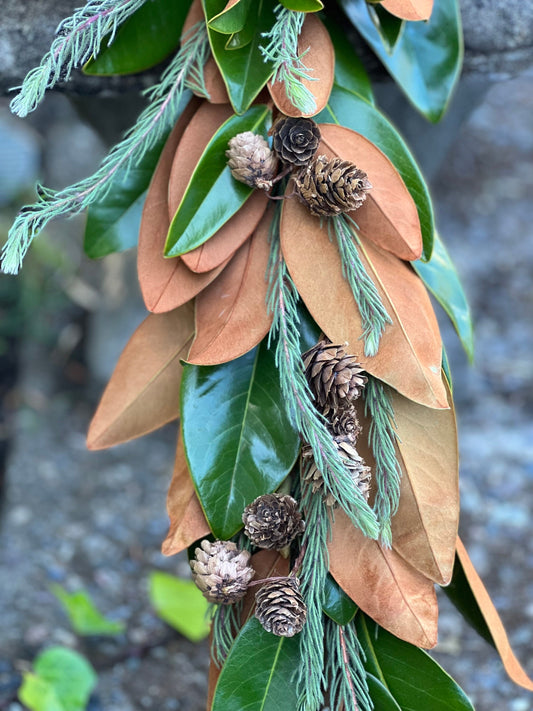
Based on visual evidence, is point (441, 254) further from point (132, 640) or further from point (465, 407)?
point (465, 407)

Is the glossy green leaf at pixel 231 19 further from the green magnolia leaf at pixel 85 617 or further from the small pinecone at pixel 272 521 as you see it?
the green magnolia leaf at pixel 85 617

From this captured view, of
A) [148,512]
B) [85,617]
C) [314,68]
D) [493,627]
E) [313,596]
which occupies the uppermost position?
[314,68]

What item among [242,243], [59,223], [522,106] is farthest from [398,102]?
[522,106]

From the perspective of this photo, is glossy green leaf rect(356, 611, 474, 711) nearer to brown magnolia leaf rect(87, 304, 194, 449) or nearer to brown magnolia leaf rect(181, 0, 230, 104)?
brown magnolia leaf rect(87, 304, 194, 449)

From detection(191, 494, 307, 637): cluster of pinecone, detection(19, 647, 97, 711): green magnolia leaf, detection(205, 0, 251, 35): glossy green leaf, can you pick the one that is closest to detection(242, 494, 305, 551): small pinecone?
detection(191, 494, 307, 637): cluster of pinecone

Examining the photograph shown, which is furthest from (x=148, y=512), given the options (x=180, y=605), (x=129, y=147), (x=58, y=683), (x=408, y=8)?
(x=408, y=8)

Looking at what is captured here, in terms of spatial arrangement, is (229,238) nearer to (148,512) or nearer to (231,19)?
(231,19)
